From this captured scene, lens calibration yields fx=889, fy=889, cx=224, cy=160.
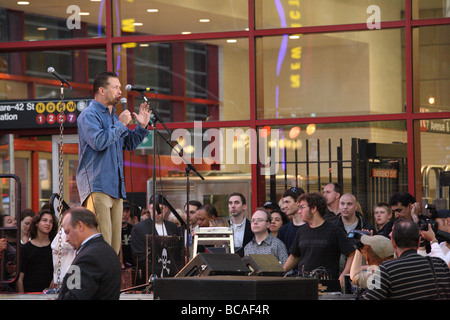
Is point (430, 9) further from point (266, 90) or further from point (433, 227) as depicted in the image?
point (433, 227)

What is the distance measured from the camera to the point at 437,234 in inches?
309

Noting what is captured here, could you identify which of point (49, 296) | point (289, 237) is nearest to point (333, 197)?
point (289, 237)

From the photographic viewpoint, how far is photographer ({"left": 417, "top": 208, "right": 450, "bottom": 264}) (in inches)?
287

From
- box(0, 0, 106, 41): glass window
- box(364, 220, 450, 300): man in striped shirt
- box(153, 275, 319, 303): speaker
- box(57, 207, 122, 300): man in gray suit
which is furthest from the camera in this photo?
box(0, 0, 106, 41): glass window

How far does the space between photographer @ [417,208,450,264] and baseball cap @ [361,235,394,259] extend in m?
0.55

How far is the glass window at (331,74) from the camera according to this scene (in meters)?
12.1

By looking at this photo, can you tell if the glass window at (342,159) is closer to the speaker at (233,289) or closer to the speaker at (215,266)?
the speaker at (215,266)

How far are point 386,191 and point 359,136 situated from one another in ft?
2.73

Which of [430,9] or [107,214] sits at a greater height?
[430,9]

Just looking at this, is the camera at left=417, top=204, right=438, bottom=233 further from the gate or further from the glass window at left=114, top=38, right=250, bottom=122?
the glass window at left=114, top=38, right=250, bottom=122

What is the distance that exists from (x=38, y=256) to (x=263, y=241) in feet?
8.01
